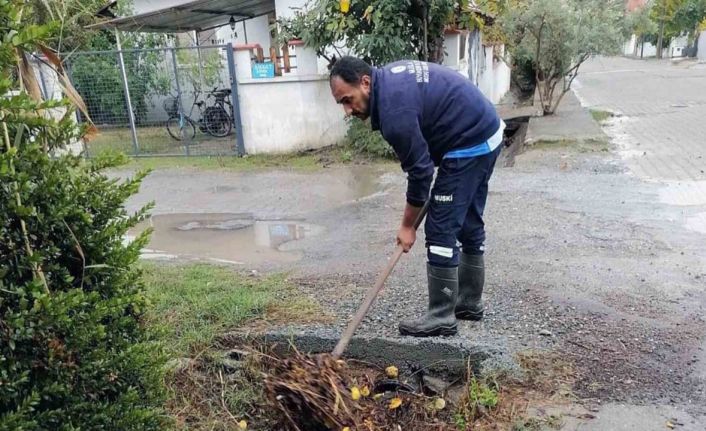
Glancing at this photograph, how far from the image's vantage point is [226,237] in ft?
20.2

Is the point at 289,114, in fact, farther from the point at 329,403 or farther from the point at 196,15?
the point at 329,403

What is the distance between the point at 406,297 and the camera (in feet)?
13.2

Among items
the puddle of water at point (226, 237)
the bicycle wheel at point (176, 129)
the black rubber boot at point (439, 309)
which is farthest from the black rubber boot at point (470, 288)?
the bicycle wheel at point (176, 129)

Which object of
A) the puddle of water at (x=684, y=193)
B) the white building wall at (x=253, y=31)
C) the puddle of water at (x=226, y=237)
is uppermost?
the white building wall at (x=253, y=31)

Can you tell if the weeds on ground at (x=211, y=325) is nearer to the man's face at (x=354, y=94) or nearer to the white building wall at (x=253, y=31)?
the man's face at (x=354, y=94)

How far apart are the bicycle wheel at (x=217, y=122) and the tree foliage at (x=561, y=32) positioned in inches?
260

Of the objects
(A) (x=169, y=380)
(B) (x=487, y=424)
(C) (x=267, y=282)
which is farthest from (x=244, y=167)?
(B) (x=487, y=424)

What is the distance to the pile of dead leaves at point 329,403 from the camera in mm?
2512

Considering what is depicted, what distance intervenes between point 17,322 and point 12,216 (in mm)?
325

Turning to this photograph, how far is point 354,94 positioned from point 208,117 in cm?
977

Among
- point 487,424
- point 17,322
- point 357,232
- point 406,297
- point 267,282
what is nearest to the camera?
point 17,322

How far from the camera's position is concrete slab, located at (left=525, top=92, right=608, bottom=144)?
1033 cm

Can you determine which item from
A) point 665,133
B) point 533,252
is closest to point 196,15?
point 665,133

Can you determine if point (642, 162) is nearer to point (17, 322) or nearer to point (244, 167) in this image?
point (244, 167)
